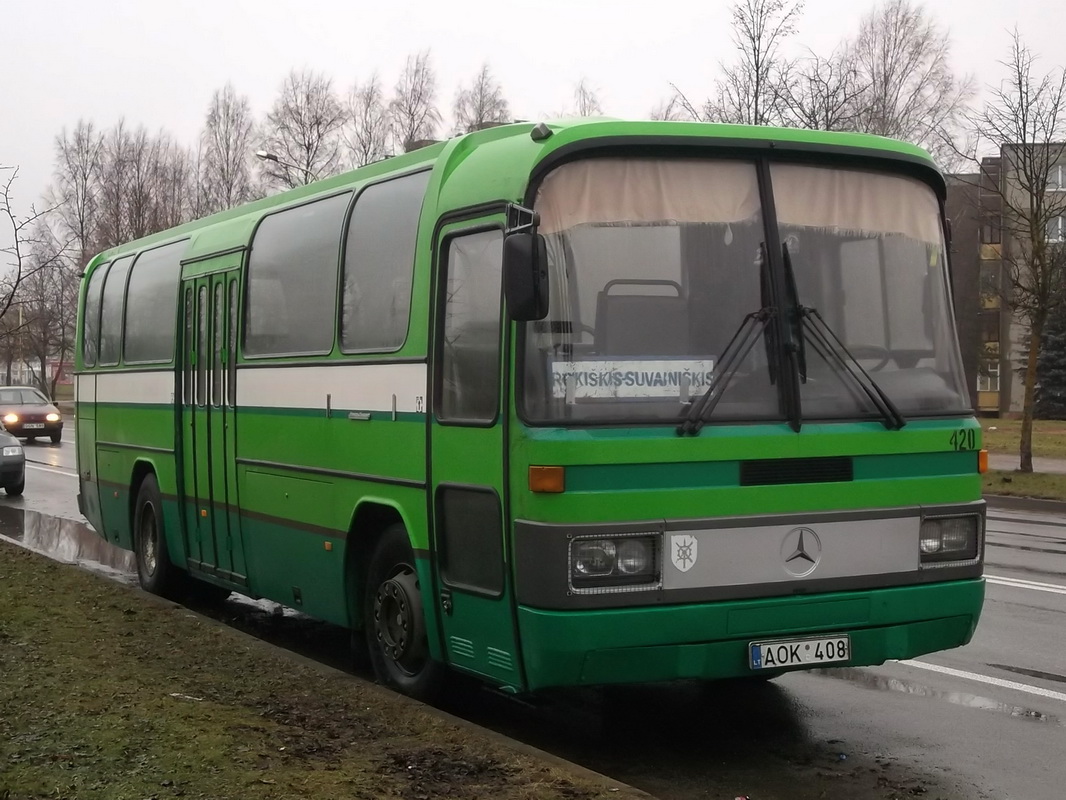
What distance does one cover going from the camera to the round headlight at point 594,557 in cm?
624

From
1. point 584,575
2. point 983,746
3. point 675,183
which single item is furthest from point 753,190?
point 983,746

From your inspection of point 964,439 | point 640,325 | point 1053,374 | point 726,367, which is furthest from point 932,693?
point 1053,374

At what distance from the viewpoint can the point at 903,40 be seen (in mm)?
51719

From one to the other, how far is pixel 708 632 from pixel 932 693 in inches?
94.4

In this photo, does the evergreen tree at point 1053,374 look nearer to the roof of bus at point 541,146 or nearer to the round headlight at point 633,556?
the roof of bus at point 541,146

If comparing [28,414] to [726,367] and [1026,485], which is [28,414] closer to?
[1026,485]

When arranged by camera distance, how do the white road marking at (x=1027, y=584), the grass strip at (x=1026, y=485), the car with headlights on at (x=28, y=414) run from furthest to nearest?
1. the car with headlights on at (x=28, y=414)
2. the grass strip at (x=1026, y=485)
3. the white road marking at (x=1027, y=584)

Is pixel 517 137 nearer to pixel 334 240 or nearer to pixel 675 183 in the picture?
pixel 675 183

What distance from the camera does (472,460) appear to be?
22.5 feet

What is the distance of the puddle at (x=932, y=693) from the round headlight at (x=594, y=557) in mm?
2670

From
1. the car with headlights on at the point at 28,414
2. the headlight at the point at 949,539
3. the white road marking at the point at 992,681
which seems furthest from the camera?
the car with headlights on at the point at 28,414

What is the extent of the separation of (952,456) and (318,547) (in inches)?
151

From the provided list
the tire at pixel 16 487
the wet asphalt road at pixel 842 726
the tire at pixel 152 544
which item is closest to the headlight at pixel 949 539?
the wet asphalt road at pixel 842 726

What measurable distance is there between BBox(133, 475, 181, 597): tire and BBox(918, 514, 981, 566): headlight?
7.11 meters
